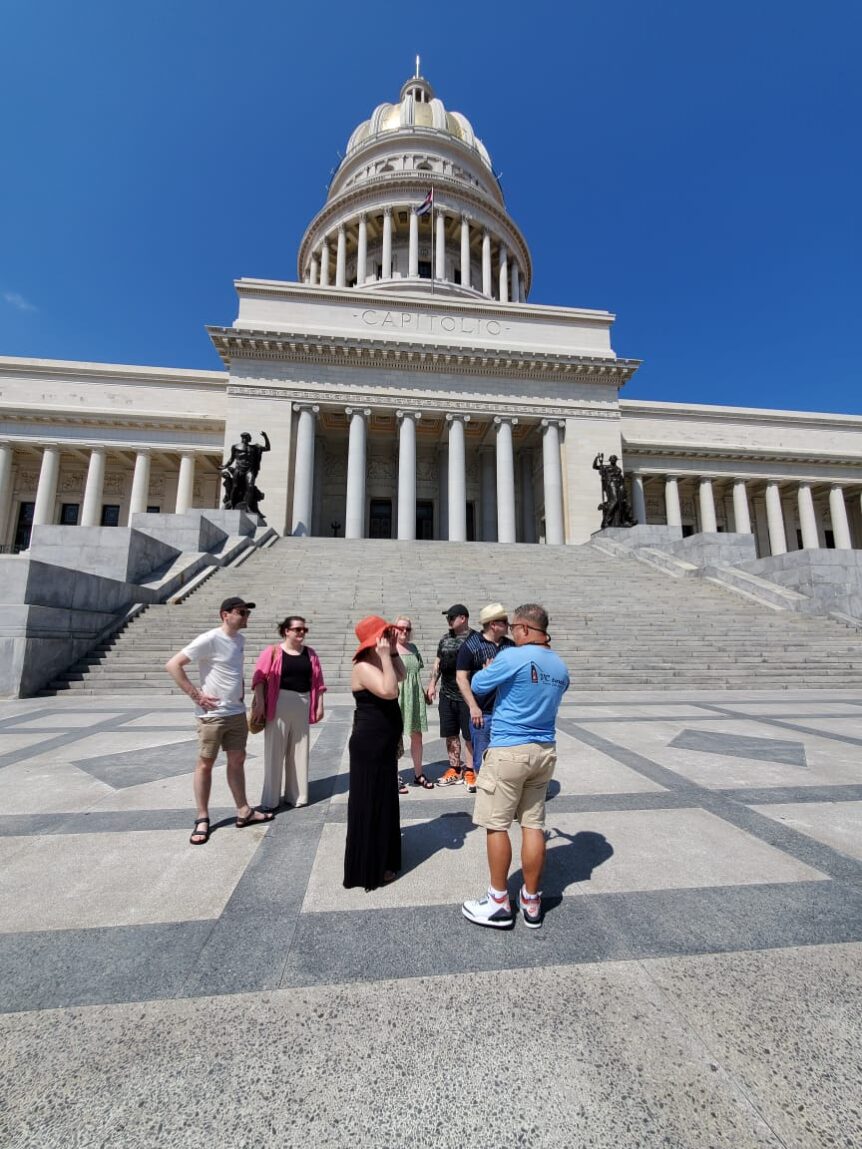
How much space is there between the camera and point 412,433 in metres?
31.4

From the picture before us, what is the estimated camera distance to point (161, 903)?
2.67 meters

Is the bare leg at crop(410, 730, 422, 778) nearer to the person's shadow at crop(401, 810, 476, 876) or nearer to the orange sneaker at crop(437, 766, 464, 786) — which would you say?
the orange sneaker at crop(437, 766, 464, 786)

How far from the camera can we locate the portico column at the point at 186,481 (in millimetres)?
33875

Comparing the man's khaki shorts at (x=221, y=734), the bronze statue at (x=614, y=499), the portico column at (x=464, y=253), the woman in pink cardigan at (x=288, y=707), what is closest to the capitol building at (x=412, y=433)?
the portico column at (x=464, y=253)

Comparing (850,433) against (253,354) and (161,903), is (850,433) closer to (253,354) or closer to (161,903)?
(253,354)

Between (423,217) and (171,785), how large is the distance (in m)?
54.6

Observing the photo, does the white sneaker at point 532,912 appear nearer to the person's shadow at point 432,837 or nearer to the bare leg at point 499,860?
the bare leg at point 499,860

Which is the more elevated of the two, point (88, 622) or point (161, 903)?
point (88, 622)

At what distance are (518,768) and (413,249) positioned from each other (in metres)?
51.8

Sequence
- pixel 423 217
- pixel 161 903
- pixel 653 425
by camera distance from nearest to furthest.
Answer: pixel 161 903 → pixel 653 425 → pixel 423 217

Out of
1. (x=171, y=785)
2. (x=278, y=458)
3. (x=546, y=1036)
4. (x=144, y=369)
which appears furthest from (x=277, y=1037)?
(x=144, y=369)

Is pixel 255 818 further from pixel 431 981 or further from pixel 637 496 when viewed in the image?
pixel 637 496

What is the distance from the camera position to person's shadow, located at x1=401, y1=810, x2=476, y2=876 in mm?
3240

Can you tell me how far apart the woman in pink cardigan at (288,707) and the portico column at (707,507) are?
3889 centimetres
